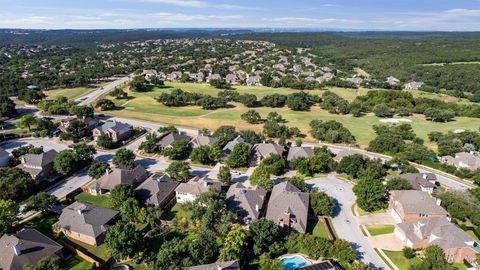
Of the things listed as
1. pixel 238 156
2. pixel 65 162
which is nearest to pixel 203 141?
pixel 238 156

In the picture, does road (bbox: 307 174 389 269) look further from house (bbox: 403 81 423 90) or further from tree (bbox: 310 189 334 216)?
house (bbox: 403 81 423 90)

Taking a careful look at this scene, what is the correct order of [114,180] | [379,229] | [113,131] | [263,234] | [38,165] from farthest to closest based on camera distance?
[113,131] → [38,165] → [114,180] → [379,229] → [263,234]

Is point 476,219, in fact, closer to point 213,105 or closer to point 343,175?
point 343,175

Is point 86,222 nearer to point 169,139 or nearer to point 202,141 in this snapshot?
point 169,139

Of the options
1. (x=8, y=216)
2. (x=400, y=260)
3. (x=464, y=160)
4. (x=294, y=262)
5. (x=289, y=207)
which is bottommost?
(x=400, y=260)

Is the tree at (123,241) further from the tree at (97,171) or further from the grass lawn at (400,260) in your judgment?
the grass lawn at (400,260)

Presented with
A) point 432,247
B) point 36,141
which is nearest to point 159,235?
point 432,247
